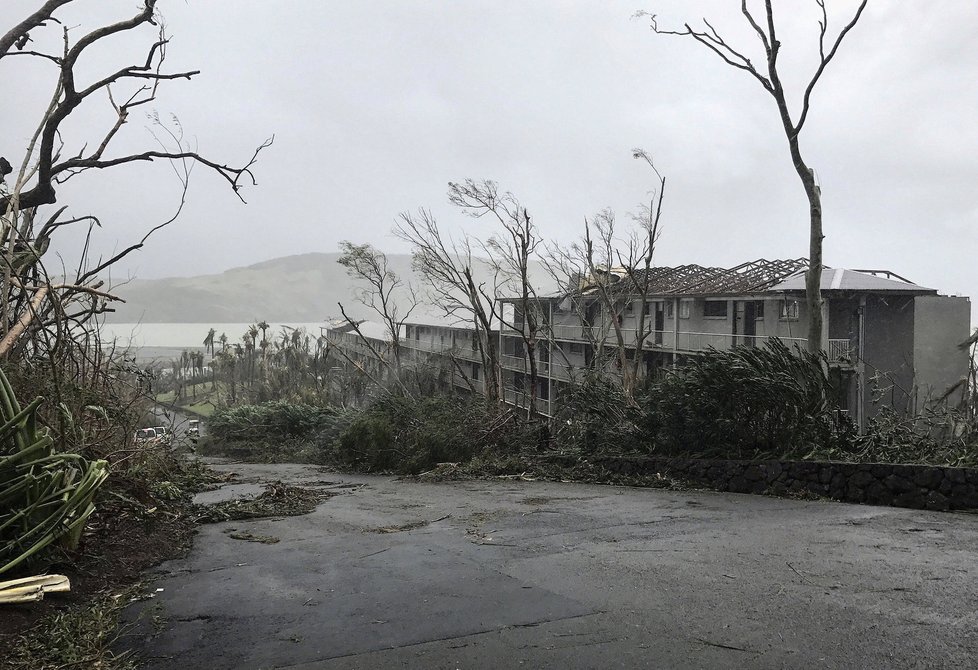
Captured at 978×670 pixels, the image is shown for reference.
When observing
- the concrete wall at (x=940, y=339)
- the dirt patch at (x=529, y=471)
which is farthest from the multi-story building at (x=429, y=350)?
the dirt patch at (x=529, y=471)

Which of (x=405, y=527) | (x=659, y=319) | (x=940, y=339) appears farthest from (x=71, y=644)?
(x=659, y=319)

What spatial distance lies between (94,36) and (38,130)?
1.43 m

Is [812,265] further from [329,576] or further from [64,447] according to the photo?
[64,447]

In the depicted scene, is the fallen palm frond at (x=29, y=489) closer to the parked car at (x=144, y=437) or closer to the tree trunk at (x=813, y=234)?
the parked car at (x=144, y=437)

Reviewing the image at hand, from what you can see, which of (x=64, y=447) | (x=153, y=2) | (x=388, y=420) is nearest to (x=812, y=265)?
(x=388, y=420)

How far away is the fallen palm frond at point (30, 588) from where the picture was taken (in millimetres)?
5312

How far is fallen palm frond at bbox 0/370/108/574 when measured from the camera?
5746mm

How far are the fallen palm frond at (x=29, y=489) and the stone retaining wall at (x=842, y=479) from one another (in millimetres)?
9671

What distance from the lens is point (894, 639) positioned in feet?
17.4

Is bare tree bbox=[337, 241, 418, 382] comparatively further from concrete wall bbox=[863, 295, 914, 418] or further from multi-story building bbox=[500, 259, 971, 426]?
concrete wall bbox=[863, 295, 914, 418]

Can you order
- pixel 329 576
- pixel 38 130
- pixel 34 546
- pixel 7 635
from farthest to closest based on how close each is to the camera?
pixel 38 130 < pixel 329 576 < pixel 34 546 < pixel 7 635

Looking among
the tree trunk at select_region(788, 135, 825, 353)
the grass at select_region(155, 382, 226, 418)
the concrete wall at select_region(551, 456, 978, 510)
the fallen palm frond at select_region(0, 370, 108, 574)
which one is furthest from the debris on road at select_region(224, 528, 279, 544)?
the grass at select_region(155, 382, 226, 418)

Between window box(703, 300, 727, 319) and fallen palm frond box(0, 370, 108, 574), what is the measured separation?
29247 mm

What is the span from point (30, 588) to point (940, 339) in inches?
1282
